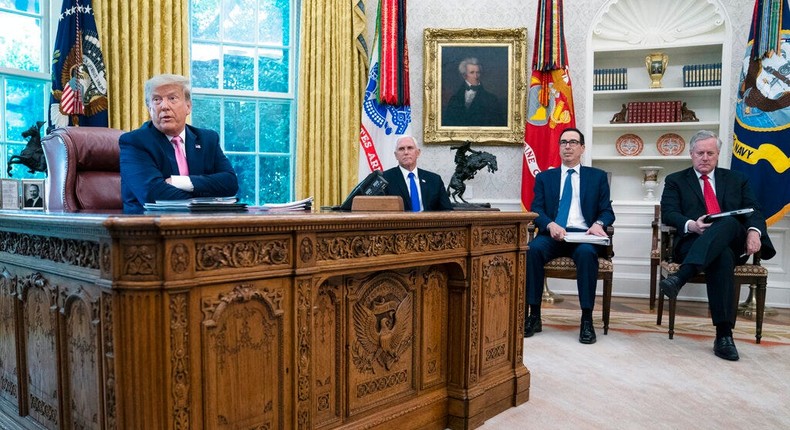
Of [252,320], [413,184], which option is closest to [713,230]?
[413,184]

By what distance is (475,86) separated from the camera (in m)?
5.37

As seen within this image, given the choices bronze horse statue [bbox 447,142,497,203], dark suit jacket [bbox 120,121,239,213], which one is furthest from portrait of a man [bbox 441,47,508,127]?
dark suit jacket [bbox 120,121,239,213]

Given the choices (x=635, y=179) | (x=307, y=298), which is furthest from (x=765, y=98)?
(x=307, y=298)

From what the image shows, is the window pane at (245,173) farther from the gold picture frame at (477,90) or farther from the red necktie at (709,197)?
the red necktie at (709,197)

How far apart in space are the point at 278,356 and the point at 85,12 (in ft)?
11.5

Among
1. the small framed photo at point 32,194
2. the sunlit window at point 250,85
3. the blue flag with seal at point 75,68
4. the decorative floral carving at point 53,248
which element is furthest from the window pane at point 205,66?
the decorative floral carving at point 53,248

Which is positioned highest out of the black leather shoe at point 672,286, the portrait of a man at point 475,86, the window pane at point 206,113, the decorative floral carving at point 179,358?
the portrait of a man at point 475,86

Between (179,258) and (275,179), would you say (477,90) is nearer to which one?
(275,179)

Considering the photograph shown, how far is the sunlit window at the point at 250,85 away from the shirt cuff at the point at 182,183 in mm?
2710

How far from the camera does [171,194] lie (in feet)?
7.63

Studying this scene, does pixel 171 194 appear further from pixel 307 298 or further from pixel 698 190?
pixel 698 190

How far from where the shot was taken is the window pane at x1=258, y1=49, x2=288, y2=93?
5.18 metres

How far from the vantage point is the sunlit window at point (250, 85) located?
4.95 m

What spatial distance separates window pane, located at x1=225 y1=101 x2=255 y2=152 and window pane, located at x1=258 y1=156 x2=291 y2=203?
205 mm
